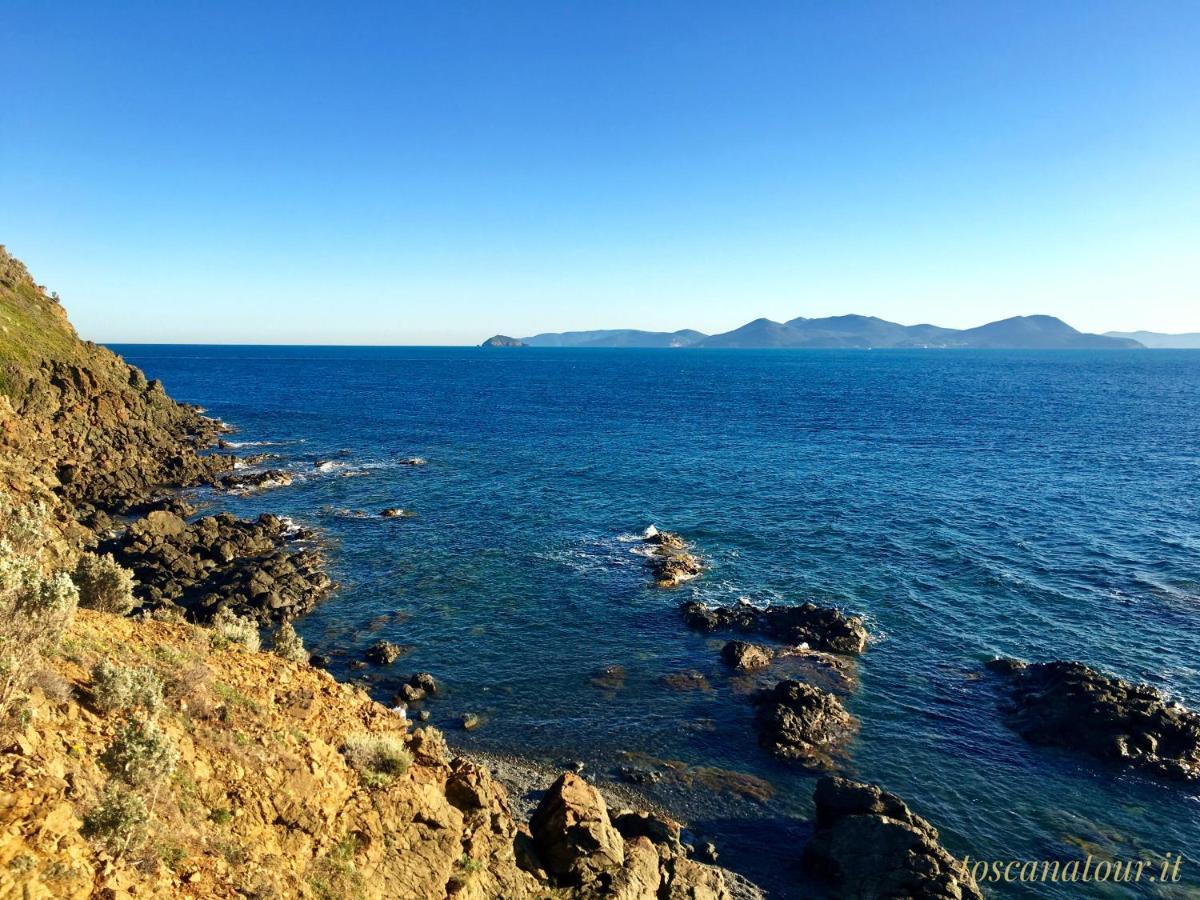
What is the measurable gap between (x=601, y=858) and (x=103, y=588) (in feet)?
77.5

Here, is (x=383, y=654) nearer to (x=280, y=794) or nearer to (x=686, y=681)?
(x=686, y=681)

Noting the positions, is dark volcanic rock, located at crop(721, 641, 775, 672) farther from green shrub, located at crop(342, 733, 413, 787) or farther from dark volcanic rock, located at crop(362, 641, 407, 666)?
green shrub, located at crop(342, 733, 413, 787)

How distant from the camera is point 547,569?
5156cm

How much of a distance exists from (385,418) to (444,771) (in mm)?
115508

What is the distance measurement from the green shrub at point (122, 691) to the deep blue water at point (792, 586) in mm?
18325

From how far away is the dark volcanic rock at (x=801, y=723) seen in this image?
31094mm

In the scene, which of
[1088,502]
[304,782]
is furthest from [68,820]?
[1088,502]

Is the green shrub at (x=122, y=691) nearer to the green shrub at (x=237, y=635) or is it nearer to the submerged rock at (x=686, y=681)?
the green shrub at (x=237, y=635)

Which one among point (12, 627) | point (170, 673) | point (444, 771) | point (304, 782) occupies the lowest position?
point (444, 771)

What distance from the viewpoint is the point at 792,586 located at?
4881cm

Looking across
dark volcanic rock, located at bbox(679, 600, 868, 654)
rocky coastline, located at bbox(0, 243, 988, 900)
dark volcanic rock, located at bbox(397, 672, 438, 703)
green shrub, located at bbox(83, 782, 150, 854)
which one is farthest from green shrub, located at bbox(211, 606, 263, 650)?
dark volcanic rock, located at bbox(679, 600, 868, 654)

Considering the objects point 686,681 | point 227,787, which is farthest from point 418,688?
point 227,787

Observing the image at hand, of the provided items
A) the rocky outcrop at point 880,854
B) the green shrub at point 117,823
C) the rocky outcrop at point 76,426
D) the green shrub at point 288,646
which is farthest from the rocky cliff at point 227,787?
the rocky outcrop at point 76,426

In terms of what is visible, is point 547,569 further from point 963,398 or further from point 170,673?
point 963,398
